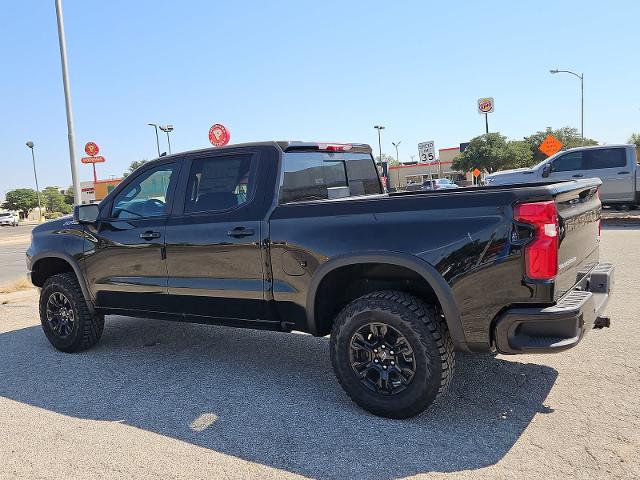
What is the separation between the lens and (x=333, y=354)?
3.74 metres

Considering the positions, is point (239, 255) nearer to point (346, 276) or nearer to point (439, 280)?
point (346, 276)

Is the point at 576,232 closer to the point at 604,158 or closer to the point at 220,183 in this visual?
the point at 220,183

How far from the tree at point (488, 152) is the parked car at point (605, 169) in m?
42.9

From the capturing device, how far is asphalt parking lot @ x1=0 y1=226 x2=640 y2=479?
119 inches

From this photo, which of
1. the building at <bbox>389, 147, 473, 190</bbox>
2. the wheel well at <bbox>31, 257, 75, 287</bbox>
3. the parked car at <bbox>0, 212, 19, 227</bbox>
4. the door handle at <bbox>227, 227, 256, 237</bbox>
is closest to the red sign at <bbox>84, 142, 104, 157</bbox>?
the parked car at <bbox>0, 212, 19, 227</bbox>

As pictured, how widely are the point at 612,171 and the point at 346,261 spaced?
13530 mm

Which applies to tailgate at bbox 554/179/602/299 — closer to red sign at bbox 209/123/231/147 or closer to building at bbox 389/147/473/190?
red sign at bbox 209/123/231/147

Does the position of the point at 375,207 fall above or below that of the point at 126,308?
above

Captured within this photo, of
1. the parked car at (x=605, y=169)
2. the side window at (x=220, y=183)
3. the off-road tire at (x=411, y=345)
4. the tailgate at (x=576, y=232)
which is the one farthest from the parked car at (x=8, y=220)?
the tailgate at (x=576, y=232)

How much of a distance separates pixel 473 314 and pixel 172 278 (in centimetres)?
258

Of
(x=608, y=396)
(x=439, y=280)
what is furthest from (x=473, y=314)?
(x=608, y=396)

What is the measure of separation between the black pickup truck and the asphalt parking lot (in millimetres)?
360

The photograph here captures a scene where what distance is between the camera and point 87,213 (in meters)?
5.01

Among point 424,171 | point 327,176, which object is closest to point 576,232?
point 327,176
